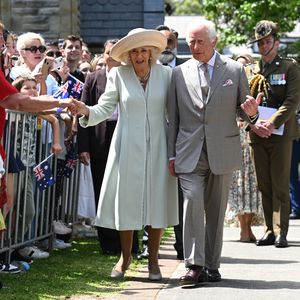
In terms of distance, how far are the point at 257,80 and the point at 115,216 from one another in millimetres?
3256

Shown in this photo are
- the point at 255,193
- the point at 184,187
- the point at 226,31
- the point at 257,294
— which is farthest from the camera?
the point at 226,31

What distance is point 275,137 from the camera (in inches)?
468

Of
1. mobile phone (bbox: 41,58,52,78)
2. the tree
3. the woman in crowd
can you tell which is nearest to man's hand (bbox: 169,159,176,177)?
mobile phone (bbox: 41,58,52,78)

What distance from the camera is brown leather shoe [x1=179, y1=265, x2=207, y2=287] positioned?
8.83 metres

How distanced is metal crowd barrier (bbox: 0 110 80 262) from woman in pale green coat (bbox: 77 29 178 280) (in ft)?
2.46

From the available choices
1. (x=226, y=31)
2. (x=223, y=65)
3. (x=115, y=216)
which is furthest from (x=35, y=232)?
(x=226, y=31)

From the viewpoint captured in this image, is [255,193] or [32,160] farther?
[255,193]

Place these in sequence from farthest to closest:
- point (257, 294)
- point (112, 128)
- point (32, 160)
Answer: point (112, 128)
point (32, 160)
point (257, 294)

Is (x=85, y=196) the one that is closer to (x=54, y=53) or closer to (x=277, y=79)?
(x=54, y=53)

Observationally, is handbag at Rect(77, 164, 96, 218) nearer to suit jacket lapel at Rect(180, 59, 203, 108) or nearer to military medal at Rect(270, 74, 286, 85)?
military medal at Rect(270, 74, 286, 85)

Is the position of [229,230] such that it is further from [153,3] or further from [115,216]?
[153,3]

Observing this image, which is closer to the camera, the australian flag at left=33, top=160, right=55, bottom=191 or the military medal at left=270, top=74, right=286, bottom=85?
the australian flag at left=33, top=160, right=55, bottom=191

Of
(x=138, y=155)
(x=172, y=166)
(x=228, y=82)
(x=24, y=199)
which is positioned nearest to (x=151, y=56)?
(x=228, y=82)

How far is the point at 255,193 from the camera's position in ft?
44.2
